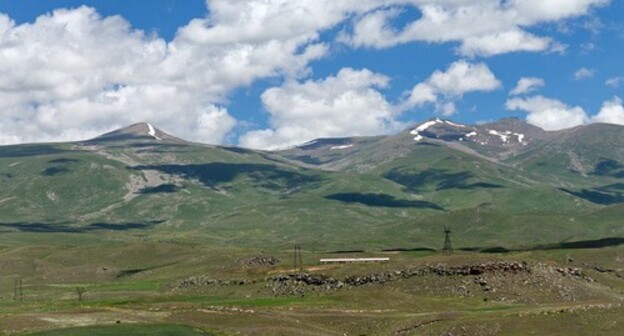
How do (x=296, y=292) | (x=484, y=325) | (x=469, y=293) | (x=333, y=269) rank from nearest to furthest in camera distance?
(x=484, y=325), (x=469, y=293), (x=296, y=292), (x=333, y=269)

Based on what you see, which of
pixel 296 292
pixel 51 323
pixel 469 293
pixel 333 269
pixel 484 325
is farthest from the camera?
pixel 333 269

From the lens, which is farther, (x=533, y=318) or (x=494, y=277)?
(x=494, y=277)

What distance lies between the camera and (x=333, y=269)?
594ft

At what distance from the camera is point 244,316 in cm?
12181

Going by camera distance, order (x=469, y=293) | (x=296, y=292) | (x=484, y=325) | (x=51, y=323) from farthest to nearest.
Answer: (x=296, y=292), (x=469, y=293), (x=51, y=323), (x=484, y=325)

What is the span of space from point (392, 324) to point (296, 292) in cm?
5077

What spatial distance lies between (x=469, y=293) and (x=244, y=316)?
49.1 meters

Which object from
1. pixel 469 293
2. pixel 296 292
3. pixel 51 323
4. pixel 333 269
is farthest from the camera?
pixel 333 269

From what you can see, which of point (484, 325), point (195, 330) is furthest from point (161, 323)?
point (484, 325)

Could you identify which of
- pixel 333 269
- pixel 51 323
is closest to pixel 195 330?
pixel 51 323

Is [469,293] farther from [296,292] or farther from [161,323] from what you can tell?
[161,323]

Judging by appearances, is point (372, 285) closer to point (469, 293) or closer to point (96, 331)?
point (469, 293)

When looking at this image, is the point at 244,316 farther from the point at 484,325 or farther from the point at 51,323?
the point at 484,325

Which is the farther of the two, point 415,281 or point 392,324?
point 415,281
